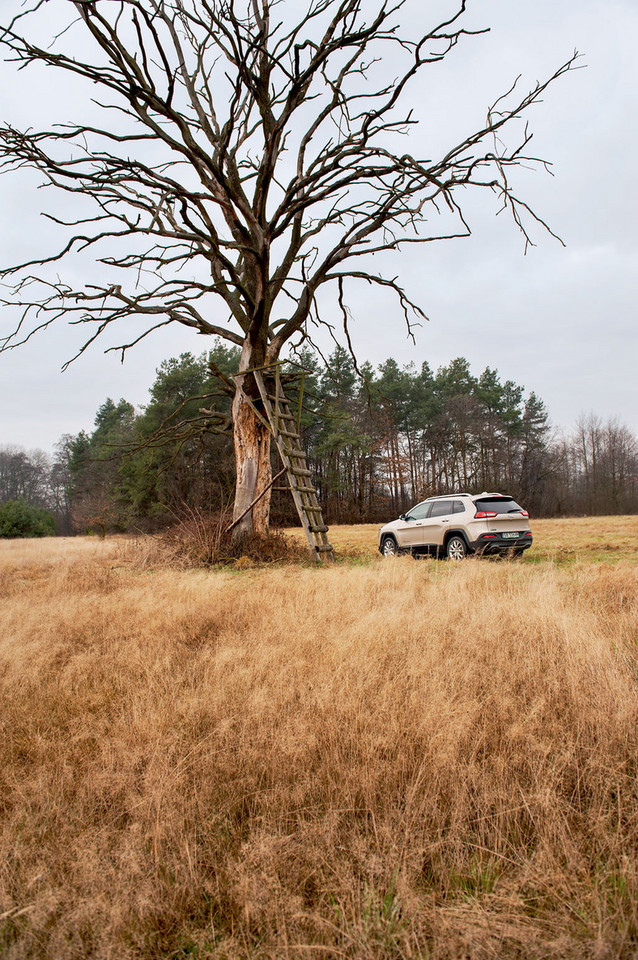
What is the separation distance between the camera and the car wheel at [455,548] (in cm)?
1186

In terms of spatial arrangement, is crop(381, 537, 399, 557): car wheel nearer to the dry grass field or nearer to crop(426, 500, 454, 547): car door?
crop(426, 500, 454, 547): car door

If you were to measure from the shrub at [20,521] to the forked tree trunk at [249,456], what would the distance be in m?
26.0

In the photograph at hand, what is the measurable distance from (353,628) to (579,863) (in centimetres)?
274

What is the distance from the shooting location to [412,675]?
3307 millimetres

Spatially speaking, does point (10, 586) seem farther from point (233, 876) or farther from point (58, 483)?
point (58, 483)

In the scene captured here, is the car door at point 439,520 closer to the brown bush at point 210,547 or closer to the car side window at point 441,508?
the car side window at point 441,508

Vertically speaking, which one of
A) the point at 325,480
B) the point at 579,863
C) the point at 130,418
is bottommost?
the point at 579,863

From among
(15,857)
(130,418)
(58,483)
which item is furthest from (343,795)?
(58,483)

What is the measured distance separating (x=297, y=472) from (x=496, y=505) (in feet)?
15.4

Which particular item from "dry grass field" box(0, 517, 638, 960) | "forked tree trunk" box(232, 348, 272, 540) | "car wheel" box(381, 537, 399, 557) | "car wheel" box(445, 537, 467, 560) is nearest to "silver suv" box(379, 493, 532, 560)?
"car wheel" box(445, 537, 467, 560)

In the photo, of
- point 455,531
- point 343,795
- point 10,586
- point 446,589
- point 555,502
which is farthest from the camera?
point 555,502

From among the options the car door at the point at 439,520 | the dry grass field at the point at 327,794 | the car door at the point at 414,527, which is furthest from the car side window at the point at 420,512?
the dry grass field at the point at 327,794

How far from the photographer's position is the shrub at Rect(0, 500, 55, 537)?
3148 cm

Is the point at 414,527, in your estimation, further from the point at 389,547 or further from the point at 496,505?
the point at 496,505
